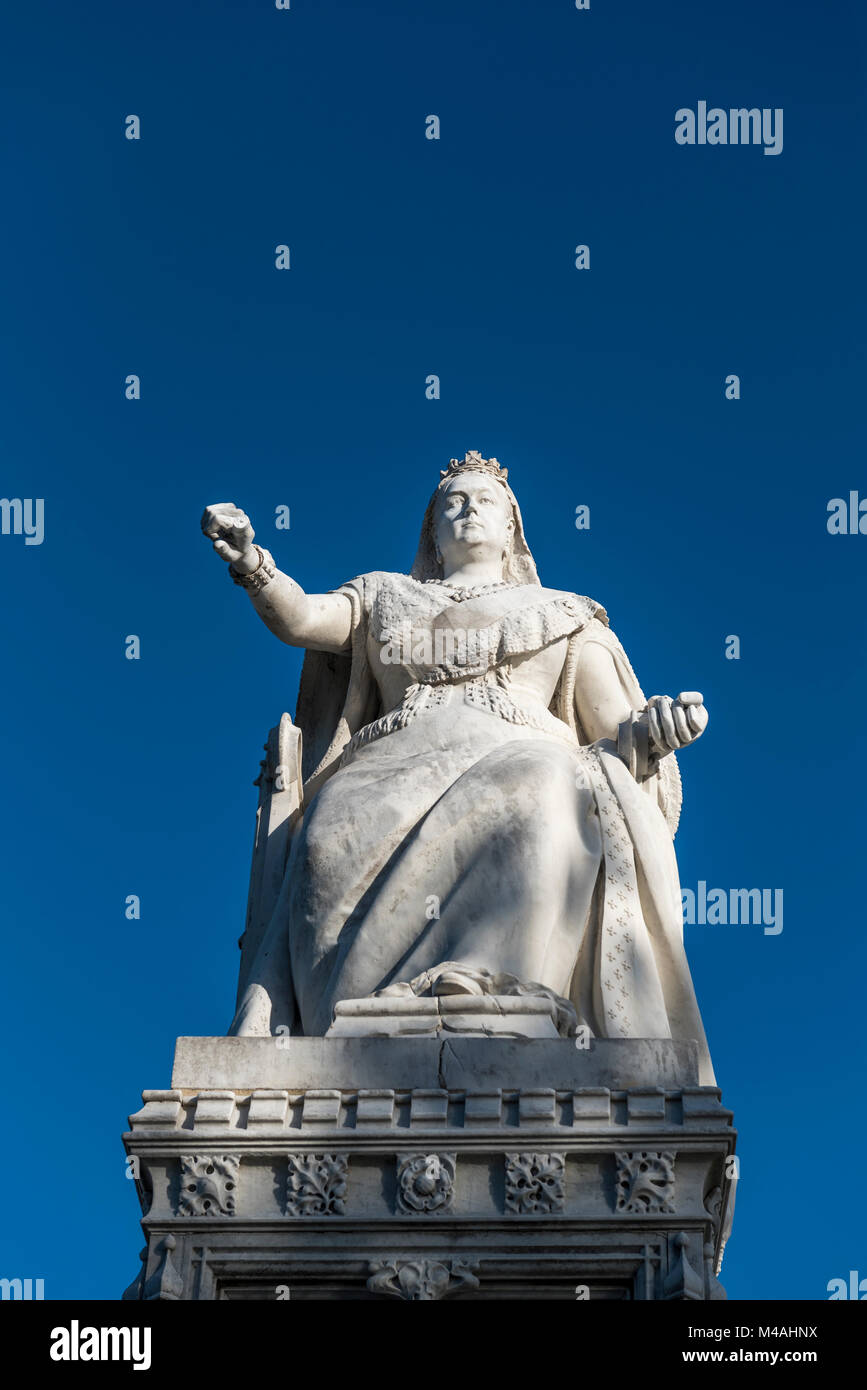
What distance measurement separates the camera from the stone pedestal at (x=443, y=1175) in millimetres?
10359

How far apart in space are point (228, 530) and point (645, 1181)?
511 centimetres

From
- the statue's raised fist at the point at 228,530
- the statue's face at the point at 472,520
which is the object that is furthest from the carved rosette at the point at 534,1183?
the statue's face at the point at 472,520

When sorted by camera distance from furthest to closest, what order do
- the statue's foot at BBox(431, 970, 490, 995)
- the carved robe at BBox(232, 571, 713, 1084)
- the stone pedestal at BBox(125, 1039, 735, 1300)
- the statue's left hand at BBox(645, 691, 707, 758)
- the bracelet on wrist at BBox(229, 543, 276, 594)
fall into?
the bracelet on wrist at BBox(229, 543, 276, 594)
the statue's left hand at BBox(645, 691, 707, 758)
the carved robe at BBox(232, 571, 713, 1084)
the statue's foot at BBox(431, 970, 490, 995)
the stone pedestal at BBox(125, 1039, 735, 1300)

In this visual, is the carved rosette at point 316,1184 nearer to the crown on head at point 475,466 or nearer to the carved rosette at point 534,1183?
the carved rosette at point 534,1183

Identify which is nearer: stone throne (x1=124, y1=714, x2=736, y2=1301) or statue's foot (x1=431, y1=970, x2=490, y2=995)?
stone throne (x1=124, y1=714, x2=736, y2=1301)

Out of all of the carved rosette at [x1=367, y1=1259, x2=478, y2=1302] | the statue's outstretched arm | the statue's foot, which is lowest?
the carved rosette at [x1=367, y1=1259, x2=478, y2=1302]

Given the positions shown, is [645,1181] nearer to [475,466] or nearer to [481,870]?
[481,870]

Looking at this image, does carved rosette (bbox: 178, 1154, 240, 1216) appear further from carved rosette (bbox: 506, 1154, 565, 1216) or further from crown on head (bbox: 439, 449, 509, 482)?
crown on head (bbox: 439, 449, 509, 482)

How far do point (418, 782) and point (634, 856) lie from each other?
4.26ft

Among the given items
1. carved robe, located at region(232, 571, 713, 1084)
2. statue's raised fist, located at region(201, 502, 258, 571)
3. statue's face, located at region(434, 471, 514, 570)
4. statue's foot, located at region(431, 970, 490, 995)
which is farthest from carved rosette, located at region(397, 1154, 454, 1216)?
statue's face, located at region(434, 471, 514, 570)

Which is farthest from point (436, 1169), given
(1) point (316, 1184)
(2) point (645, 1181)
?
(2) point (645, 1181)

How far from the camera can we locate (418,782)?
1303cm

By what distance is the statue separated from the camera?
12164mm
